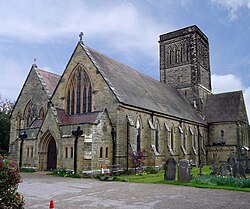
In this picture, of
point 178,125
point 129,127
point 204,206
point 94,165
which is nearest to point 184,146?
point 178,125

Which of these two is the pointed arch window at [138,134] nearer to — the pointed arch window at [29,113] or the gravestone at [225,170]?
the gravestone at [225,170]

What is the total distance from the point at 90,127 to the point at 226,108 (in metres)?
27.3

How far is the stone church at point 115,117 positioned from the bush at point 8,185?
12.9 metres

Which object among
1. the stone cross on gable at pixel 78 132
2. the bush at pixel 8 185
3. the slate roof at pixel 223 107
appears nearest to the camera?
the bush at pixel 8 185

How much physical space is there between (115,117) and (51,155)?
7063 millimetres

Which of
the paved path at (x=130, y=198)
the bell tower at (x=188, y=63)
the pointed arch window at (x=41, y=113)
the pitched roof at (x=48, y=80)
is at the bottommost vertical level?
the paved path at (x=130, y=198)

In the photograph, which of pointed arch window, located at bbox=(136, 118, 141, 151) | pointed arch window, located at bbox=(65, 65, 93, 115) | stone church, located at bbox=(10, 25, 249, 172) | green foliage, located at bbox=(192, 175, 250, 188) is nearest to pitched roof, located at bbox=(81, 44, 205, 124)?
stone church, located at bbox=(10, 25, 249, 172)

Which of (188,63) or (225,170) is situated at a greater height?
(188,63)

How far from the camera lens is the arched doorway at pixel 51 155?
24.2 metres

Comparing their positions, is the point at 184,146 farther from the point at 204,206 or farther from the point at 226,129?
the point at 204,206

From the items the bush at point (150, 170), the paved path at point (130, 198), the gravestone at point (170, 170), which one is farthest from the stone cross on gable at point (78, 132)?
the bush at point (150, 170)

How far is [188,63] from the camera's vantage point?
43750 millimetres

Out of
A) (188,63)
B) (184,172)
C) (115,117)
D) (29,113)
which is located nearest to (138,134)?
(115,117)

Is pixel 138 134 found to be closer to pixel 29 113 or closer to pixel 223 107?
pixel 29 113
